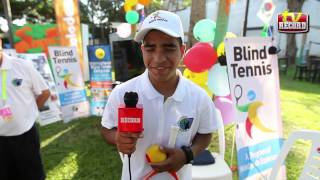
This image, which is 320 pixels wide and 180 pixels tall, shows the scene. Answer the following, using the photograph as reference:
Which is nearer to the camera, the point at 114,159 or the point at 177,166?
the point at 177,166

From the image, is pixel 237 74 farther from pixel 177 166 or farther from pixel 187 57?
pixel 177 166

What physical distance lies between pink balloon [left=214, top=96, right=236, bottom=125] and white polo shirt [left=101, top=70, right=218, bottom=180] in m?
1.93

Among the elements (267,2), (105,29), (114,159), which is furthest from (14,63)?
(105,29)

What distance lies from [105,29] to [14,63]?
23.4 metres

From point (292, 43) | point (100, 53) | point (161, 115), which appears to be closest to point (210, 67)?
point (161, 115)

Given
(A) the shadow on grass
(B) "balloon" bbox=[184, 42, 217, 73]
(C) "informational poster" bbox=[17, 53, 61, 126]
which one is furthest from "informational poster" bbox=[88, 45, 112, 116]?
(B) "balloon" bbox=[184, 42, 217, 73]

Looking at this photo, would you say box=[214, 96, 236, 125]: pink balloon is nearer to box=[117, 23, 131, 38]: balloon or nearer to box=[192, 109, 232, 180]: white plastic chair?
box=[192, 109, 232, 180]: white plastic chair

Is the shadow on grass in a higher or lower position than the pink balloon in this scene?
lower

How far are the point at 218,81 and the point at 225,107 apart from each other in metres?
0.33

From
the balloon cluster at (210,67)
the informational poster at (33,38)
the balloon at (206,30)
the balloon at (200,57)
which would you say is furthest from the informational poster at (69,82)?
the informational poster at (33,38)

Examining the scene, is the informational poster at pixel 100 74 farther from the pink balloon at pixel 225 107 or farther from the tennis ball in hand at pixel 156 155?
the tennis ball in hand at pixel 156 155

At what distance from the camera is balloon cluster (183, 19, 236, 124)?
10.2 feet

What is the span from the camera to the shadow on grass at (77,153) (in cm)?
382

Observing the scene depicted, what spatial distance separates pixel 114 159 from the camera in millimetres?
4207
